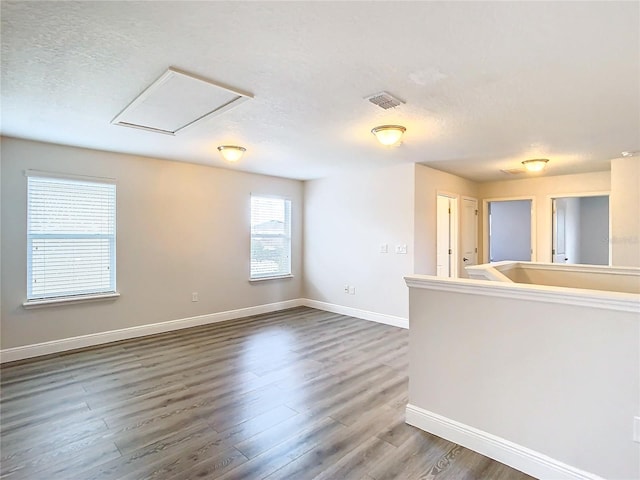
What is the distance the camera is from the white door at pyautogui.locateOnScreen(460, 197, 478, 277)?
6.17m

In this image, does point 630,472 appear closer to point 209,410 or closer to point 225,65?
point 209,410

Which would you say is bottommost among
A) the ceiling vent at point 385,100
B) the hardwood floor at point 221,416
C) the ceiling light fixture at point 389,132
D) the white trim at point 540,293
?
the hardwood floor at point 221,416

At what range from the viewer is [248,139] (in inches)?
147

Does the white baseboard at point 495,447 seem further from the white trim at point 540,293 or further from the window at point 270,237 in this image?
the window at point 270,237

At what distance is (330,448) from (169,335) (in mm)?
3262

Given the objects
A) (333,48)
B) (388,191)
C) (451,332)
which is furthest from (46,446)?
(388,191)

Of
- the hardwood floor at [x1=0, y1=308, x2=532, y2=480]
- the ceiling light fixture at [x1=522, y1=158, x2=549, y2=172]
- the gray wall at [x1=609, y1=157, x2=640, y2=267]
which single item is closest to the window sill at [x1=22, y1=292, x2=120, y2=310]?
the hardwood floor at [x1=0, y1=308, x2=532, y2=480]

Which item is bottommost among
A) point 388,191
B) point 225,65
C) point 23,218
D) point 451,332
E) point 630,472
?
point 630,472

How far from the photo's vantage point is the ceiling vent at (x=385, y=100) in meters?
2.50

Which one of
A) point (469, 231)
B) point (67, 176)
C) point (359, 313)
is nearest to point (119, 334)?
point (67, 176)

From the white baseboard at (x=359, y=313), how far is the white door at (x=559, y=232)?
3.35 meters

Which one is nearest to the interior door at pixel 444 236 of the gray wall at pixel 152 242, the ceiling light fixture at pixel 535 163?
the ceiling light fixture at pixel 535 163

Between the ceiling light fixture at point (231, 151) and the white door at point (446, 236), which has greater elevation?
the ceiling light fixture at point (231, 151)

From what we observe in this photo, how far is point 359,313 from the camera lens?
18.4ft
